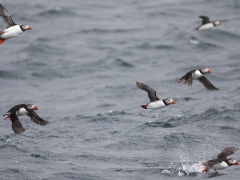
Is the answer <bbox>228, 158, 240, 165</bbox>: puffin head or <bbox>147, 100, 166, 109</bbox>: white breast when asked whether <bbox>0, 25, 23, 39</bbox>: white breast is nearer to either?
<bbox>147, 100, 166, 109</bbox>: white breast

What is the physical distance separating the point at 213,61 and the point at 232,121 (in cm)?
616

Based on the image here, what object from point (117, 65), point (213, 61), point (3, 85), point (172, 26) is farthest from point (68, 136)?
point (172, 26)

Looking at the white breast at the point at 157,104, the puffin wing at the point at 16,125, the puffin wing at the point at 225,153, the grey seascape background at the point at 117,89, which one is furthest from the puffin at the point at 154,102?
the puffin wing at the point at 16,125

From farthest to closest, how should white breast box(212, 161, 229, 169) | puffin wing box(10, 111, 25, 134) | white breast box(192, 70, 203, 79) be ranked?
1. white breast box(192, 70, 203, 79)
2. puffin wing box(10, 111, 25, 134)
3. white breast box(212, 161, 229, 169)

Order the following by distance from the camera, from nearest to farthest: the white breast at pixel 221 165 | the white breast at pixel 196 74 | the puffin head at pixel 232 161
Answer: the puffin head at pixel 232 161
the white breast at pixel 221 165
the white breast at pixel 196 74

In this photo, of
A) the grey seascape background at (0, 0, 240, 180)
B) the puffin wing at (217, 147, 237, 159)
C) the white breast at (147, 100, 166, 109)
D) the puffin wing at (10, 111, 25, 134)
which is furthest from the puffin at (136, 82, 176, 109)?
the puffin wing at (10, 111, 25, 134)

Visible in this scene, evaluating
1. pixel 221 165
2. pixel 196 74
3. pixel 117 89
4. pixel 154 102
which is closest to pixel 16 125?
pixel 154 102

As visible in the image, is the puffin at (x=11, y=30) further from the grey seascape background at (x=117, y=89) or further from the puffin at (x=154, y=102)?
the grey seascape background at (x=117, y=89)

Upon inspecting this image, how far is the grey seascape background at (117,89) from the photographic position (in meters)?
12.1

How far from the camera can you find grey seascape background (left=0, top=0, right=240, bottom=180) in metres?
12.1

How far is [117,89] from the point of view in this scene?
17.9 metres

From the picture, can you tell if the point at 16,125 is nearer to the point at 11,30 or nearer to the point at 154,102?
the point at 11,30

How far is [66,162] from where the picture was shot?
12.0 m

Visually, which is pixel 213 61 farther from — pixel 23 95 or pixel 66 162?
pixel 66 162
